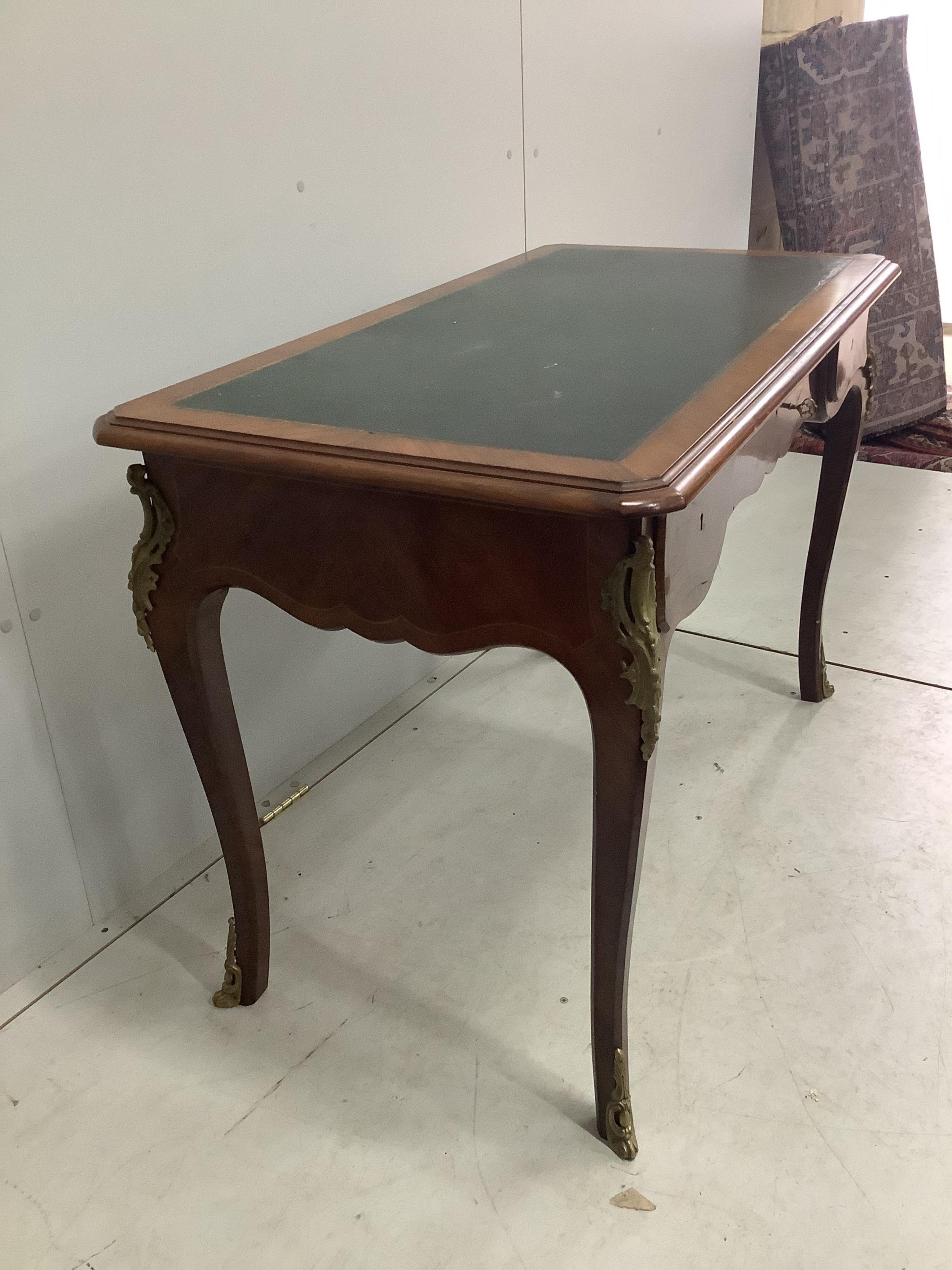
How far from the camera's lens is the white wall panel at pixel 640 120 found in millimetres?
2238

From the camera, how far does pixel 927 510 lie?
2.91 m

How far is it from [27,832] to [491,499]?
90cm

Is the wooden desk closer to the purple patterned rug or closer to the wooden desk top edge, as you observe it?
the wooden desk top edge

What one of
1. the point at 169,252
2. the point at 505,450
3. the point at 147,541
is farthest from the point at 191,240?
the point at 505,450

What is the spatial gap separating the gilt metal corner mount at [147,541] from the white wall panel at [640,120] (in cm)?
137

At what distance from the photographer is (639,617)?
95 centimetres

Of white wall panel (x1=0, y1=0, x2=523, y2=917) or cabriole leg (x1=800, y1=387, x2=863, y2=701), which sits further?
cabriole leg (x1=800, y1=387, x2=863, y2=701)

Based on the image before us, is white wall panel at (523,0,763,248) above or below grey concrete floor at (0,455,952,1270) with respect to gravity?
above

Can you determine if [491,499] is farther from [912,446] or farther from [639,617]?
[912,446]

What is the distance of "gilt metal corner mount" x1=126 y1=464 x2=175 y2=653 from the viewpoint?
1151mm

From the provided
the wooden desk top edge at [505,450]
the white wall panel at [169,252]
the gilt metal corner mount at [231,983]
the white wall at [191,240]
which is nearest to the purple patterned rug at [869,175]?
the white wall at [191,240]

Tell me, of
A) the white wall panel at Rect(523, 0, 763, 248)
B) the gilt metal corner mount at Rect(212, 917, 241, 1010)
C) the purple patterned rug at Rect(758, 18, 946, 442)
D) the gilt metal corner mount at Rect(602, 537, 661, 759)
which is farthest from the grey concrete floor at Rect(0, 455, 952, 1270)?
the purple patterned rug at Rect(758, 18, 946, 442)

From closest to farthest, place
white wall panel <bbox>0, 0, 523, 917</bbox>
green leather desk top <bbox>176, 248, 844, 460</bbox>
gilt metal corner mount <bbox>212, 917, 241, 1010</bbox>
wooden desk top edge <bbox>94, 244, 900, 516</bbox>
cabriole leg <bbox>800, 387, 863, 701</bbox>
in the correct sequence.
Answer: wooden desk top edge <bbox>94, 244, 900, 516</bbox>
green leather desk top <bbox>176, 248, 844, 460</bbox>
white wall panel <bbox>0, 0, 523, 917</bbox>
gilt metal corner mount <bbox>212, 917, 241, 1010</bbox>
cabriole leg <bbox>800, 387, 863, 701</bbox>

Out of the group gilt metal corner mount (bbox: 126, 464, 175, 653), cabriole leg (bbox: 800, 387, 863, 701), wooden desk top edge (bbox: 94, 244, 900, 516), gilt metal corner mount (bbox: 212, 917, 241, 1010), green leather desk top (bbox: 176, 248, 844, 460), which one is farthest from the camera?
cabriole leg (bbox: 800, 387, 863, 701)
